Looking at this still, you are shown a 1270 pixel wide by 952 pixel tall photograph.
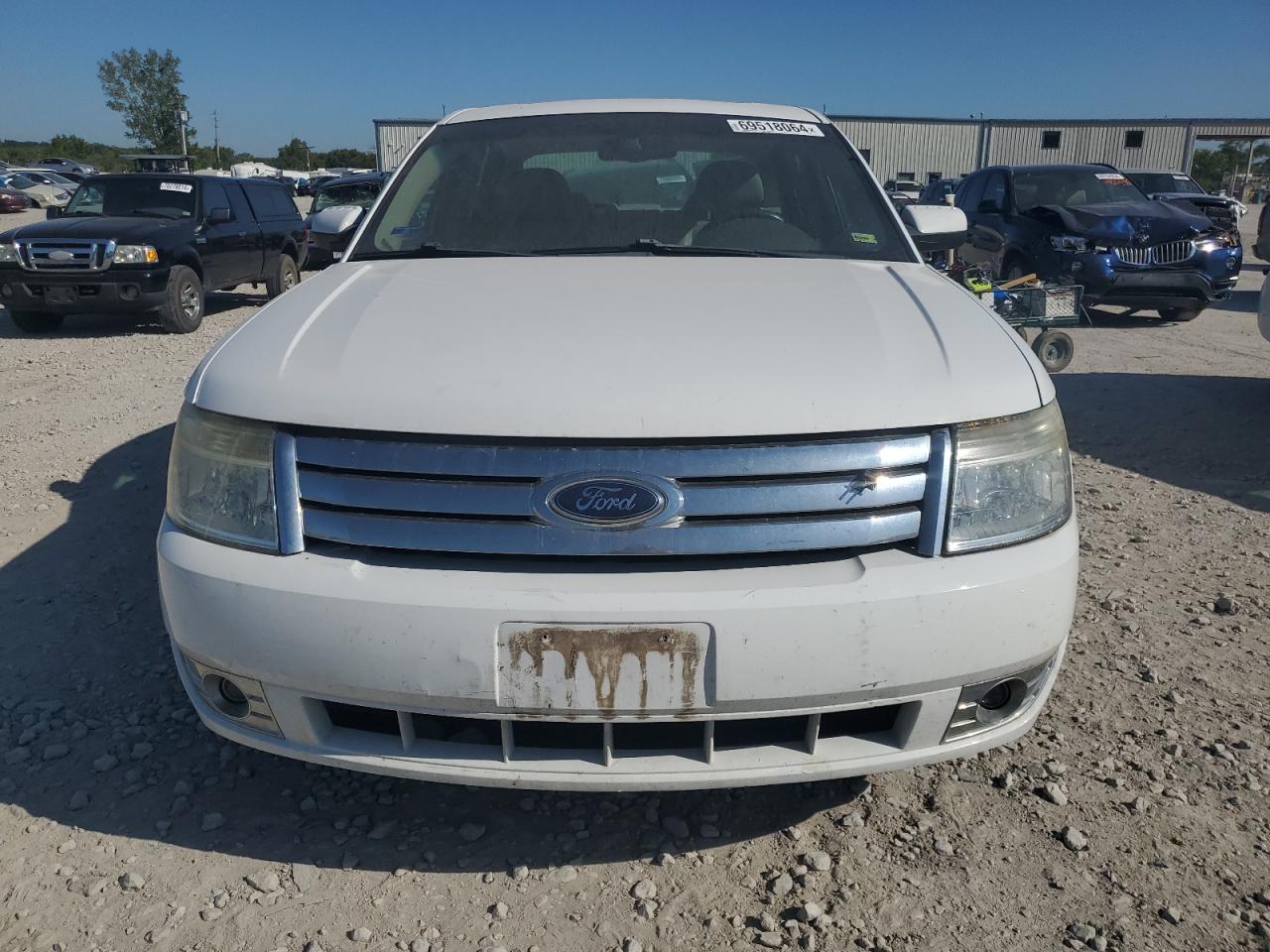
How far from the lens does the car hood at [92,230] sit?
8.92 meters

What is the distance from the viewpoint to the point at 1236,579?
352 cm

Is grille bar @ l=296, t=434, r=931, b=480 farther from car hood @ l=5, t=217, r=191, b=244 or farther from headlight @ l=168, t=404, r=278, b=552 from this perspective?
car hood @ l=5, t=217, r=191, b=244

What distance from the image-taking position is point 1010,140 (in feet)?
157

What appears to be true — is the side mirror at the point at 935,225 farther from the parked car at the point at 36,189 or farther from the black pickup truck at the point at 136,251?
the parked car at the point at 36,189

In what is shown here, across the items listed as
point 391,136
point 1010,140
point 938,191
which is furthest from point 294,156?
point 938,191

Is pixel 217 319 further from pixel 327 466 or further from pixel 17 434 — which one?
pixel 327 466

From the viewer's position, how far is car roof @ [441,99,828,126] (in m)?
3.38

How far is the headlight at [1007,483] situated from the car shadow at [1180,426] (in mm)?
3053

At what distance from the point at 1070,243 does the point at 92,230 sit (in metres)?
9.53

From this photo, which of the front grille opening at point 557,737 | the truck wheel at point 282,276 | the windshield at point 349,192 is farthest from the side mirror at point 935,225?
the windshield at point 349,192

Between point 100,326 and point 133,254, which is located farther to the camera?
point 100,326

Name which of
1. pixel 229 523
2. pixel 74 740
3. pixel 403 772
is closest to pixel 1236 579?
pixel 403 772

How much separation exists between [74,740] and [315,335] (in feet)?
4.38

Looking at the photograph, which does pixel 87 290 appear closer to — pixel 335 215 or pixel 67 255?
pixel 67 255
